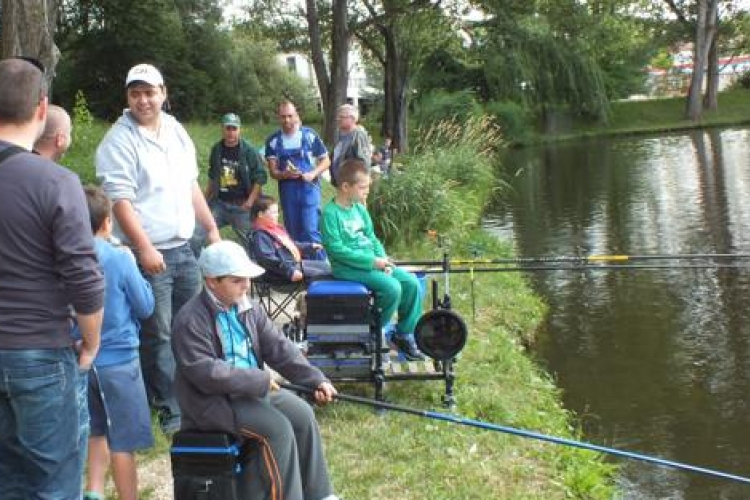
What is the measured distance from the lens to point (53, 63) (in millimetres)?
7965

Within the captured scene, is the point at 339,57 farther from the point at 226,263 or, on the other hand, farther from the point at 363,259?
the point at 226,263

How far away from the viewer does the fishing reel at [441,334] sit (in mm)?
5113

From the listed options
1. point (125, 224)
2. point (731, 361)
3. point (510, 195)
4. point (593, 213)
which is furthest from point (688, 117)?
point (125, 224)

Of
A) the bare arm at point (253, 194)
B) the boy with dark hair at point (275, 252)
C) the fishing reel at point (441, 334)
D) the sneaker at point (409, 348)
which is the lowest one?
the sneaker at point (409, 348)

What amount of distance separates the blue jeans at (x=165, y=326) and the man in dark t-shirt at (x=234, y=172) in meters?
2.99

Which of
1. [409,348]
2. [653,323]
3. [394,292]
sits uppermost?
[394,292]

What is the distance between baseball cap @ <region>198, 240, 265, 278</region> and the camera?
3484 millimetres

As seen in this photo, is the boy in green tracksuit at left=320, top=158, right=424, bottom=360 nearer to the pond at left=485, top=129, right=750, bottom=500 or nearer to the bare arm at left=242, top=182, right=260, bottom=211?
the pond at left=485, top=129, right=750, bottom=500

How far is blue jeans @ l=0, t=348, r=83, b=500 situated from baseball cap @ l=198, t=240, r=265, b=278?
0.72 m

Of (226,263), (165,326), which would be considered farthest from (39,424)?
(165,326)

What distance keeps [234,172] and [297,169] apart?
0.61 meters

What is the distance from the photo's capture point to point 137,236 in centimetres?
421

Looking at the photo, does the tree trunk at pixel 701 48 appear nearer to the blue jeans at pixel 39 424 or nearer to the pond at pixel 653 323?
the pond at pixel 653 323

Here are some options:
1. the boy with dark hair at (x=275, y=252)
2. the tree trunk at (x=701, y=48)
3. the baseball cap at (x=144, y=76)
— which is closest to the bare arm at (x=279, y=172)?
the boy with dark hair at (x=275, y=252)
